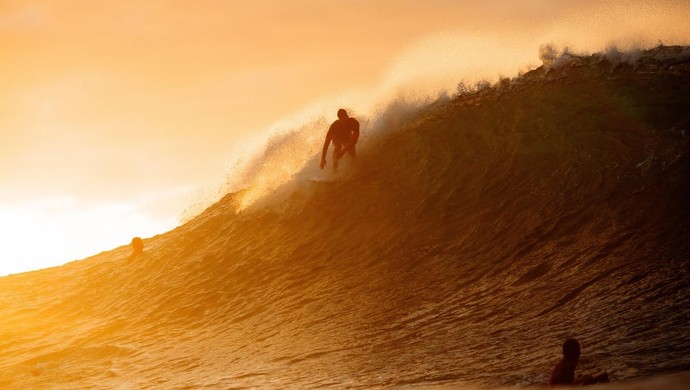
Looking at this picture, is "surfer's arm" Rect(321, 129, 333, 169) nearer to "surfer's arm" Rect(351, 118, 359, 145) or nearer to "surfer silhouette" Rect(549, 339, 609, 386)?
"surfer's arm" Rect(351, 118, 359, 145)

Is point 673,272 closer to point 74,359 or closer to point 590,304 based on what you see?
point 590,304

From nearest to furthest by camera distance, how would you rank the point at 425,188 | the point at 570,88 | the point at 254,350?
1. the point at 254,350
2. the point at 425,188
3. the point at 570,88

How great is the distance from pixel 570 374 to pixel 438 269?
4.82 metres

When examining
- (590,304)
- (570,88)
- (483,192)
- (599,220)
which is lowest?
(590,304)

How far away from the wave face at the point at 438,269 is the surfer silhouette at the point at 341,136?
0.54m

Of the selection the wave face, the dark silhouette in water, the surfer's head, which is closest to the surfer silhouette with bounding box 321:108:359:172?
the wave face

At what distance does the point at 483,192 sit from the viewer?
36.5 feet

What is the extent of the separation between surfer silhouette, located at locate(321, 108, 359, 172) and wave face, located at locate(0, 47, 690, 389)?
541 mm

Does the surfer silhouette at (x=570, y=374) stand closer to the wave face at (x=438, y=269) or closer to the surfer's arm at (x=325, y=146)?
the wave face at (x=438, y=269)

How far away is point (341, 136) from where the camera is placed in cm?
1399

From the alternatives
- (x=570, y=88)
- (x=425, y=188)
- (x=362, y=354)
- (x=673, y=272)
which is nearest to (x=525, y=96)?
(x=570, y=88)

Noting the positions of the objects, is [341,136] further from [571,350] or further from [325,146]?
[571,350]

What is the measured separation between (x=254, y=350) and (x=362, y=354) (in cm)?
196

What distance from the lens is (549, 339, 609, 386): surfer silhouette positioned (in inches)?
176
